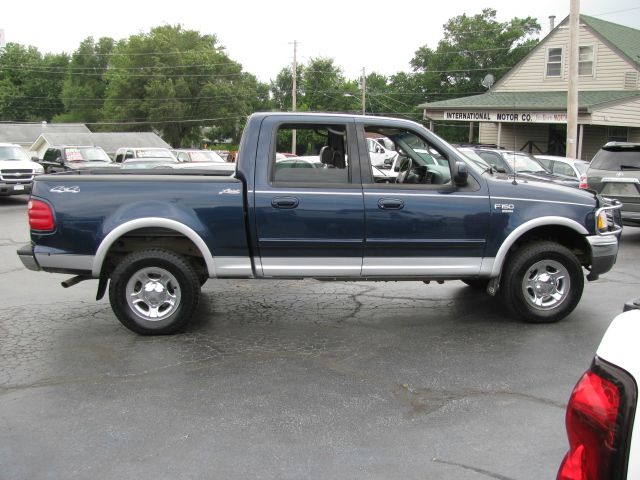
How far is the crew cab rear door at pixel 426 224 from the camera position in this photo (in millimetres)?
5770

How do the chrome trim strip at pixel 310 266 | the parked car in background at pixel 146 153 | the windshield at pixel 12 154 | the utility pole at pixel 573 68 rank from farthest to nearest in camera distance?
the parked car in background at pixel 146 153
the windshield at pixel 12 154
the utility pole at pixel 573 68
the chrome trim strip at pixel 310 266

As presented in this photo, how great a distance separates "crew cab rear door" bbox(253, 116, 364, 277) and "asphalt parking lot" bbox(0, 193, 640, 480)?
711 millimetres

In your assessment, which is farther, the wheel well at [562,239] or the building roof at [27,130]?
the building roof at [27,130]

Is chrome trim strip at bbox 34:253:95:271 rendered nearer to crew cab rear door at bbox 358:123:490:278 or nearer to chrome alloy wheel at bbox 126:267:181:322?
chrome alloy wheel at bbox 126:267:181:322

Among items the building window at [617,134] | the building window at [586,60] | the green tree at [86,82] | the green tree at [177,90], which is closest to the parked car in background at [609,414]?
the building window at [617,134]

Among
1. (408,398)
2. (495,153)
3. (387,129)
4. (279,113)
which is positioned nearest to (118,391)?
(408,398)

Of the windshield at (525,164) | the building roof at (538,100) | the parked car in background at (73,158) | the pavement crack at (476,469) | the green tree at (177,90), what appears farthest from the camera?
the green tree at (177,90)

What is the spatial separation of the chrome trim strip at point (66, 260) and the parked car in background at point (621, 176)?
8420 mm

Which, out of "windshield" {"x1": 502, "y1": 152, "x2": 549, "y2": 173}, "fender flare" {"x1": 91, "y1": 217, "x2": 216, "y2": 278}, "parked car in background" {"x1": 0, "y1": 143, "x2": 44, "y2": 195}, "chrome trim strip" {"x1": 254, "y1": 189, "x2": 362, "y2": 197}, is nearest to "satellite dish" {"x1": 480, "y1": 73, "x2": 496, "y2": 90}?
"windshield" {"x1": 502, "y1": 152, "x2": 549, "y2": 173}

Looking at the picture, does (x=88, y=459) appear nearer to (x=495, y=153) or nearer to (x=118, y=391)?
(x=118, y=391)

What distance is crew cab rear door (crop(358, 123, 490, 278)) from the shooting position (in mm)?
5770

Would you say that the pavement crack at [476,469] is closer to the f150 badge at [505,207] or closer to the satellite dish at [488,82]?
the f150 badge at [505,207]

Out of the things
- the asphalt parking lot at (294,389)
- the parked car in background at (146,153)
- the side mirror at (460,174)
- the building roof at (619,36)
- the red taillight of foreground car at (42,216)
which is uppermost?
the building roof at (619,36)

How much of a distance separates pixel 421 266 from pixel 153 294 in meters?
2.49
